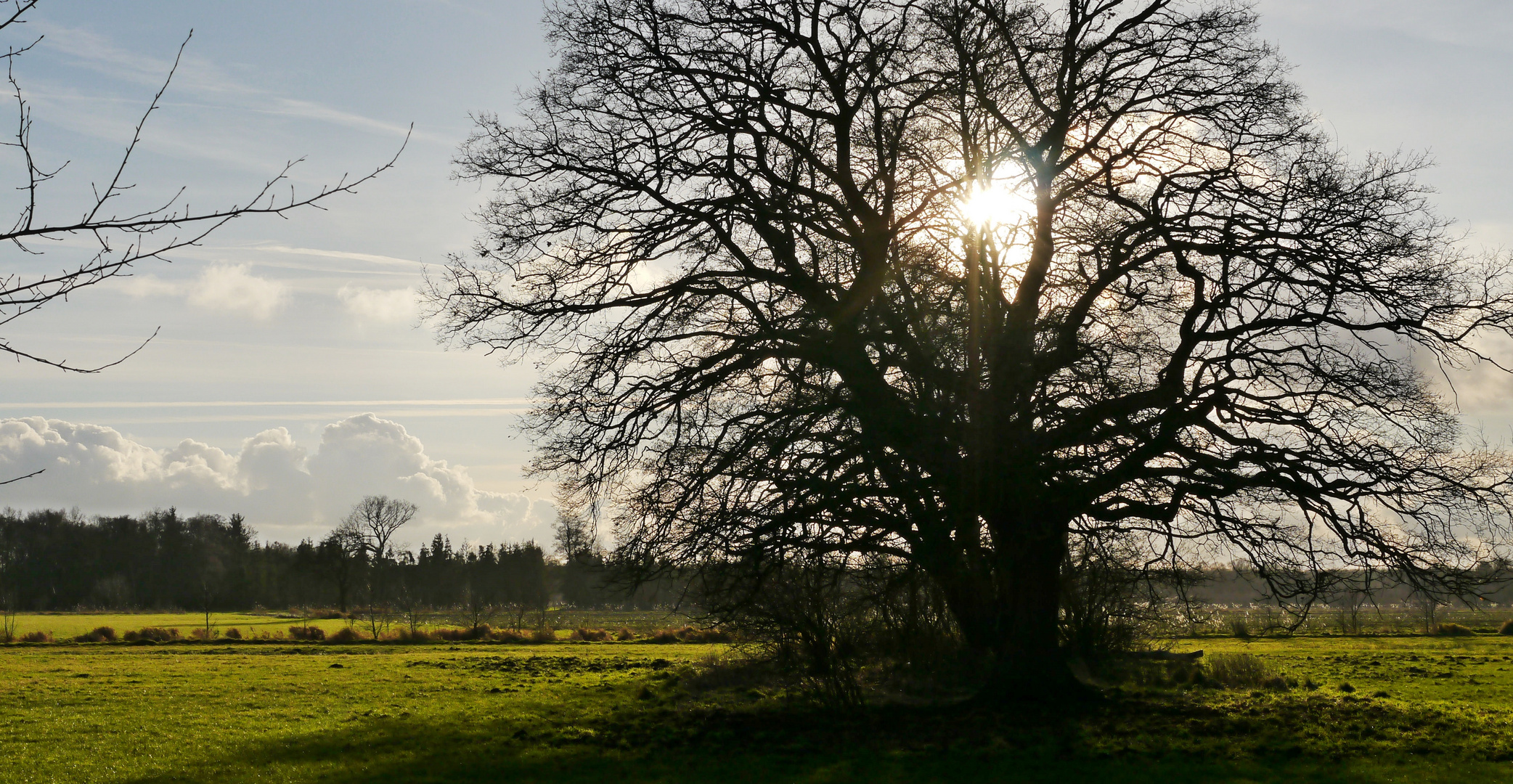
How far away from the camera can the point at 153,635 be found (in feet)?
143

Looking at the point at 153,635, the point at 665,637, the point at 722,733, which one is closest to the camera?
the point at 722,733

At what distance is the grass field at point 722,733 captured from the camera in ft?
38.6

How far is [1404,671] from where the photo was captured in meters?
23.0

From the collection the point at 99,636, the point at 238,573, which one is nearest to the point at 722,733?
the point at 99,636

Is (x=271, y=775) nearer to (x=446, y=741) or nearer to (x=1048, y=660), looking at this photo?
(x=446, y=741)

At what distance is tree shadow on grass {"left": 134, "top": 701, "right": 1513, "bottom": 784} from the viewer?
445 inches

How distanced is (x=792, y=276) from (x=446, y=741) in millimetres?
8863

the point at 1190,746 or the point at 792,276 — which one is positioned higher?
the point at 792,276

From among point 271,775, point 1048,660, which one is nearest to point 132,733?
point 271,775

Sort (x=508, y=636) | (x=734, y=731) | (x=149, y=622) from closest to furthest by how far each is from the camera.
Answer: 1. (x=734, y=731)
2. (x=508, y=636)
3. (x=149, y=622)

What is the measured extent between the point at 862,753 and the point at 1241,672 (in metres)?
10.5

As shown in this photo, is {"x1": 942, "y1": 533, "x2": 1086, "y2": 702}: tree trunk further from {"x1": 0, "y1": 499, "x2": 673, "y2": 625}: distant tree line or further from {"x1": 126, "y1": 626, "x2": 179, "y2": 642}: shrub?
{"x1": 0, "y1": 499, "x2": 673, "y2": 625}: distant tree line

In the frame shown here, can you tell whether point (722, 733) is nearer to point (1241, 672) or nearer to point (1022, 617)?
point (1022, 617)

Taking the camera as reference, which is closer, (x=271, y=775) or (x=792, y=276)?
(x=271, y=775)
